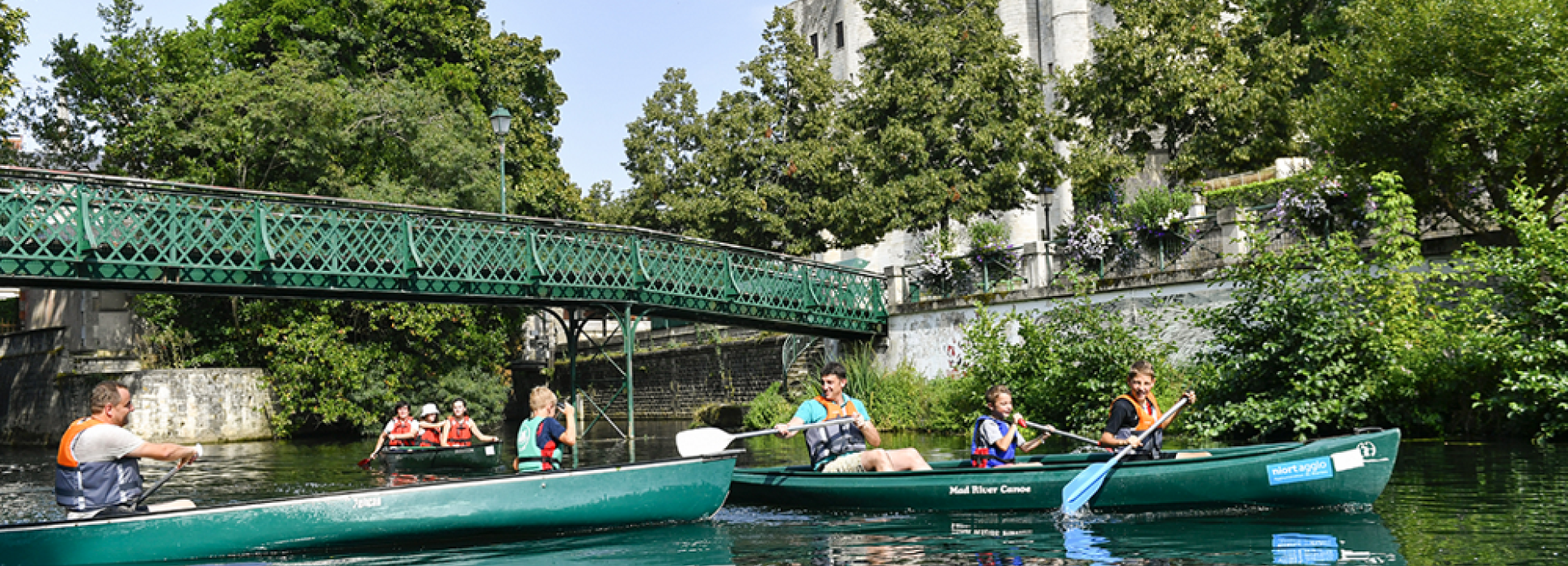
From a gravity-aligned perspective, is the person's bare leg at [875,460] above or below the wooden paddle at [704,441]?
below

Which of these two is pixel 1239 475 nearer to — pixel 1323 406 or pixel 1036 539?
pixel 1036 539

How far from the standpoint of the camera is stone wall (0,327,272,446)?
104 ft

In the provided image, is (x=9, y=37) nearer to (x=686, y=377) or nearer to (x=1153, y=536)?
(x=686, y=377)

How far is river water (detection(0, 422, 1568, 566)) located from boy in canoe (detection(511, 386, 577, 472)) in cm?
95

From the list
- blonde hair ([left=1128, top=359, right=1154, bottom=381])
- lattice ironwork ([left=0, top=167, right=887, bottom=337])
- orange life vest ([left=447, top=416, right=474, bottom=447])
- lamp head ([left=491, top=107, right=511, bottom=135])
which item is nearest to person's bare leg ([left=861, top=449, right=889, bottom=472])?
blonde hair ([left=1128, top=359, right=1154, bottom=381])

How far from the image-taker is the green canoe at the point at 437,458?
20391 millimetres

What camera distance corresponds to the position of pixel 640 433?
33281 millimetres

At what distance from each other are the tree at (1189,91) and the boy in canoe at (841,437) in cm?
2130

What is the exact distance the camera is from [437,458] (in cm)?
2042

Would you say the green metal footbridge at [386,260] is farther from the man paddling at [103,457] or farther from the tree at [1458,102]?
the tree at [1458,102]

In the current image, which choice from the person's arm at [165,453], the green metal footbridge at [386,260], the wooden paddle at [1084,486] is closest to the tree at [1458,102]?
the wooden paddle at [1084,486]

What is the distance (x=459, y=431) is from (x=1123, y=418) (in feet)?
39.4

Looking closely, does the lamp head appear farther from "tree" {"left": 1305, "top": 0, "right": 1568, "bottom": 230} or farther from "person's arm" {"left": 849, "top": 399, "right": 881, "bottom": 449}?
"tree" {"left": 1305, "top": 0, "right": 1568, "bottom": 230}

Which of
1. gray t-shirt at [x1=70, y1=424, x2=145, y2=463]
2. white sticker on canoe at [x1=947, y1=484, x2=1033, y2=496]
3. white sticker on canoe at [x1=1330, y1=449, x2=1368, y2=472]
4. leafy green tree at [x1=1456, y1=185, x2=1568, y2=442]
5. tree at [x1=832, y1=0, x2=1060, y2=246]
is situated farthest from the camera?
tree at [x1=832, y1=0, x2=1060, y2=246]
